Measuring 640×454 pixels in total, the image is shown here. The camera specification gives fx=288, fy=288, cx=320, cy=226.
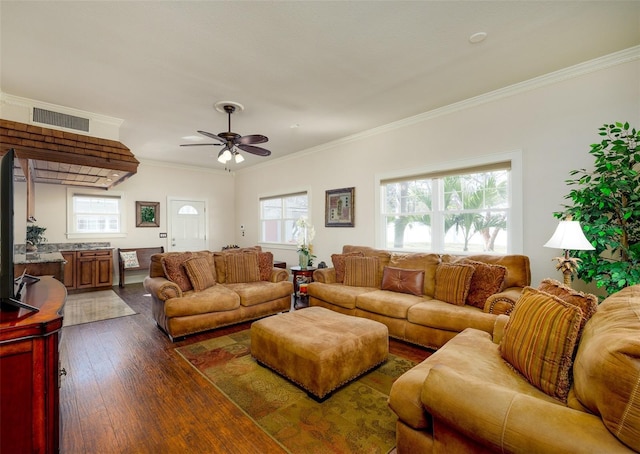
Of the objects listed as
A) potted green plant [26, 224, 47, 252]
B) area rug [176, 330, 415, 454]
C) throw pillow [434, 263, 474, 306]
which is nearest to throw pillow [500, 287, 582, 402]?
area rug [176, 330, 415, 454]

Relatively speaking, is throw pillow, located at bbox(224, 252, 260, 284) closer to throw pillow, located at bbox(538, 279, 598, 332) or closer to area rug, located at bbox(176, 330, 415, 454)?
area rug, located at bbox(176, 330, 415, 454)

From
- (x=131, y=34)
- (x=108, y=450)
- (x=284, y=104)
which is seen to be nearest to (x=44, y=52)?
(x=131, y=34)

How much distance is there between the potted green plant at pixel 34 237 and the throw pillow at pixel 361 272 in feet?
19.3

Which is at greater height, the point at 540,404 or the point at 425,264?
the point at 425,264

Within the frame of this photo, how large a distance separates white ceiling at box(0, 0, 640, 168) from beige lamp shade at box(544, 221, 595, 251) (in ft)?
5.42

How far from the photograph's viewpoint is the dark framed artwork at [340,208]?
516cm

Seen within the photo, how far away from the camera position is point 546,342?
141cm

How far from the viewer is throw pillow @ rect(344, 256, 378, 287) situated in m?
4.05

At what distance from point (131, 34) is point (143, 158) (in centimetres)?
506

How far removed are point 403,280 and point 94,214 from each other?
6760 millimetres

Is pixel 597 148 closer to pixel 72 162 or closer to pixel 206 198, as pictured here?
pixel 72 162

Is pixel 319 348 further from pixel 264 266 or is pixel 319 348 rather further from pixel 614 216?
pixel 614 216

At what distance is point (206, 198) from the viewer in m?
7.91

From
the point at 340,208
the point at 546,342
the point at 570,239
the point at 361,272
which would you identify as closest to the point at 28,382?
the point at 546,342
